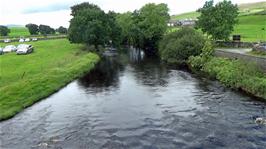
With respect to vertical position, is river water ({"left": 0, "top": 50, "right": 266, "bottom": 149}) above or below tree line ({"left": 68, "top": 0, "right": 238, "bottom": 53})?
below

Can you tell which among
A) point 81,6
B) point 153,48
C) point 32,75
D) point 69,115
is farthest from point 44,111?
point 81,6

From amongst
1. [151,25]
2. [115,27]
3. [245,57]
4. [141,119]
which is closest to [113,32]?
Result: [115,27]

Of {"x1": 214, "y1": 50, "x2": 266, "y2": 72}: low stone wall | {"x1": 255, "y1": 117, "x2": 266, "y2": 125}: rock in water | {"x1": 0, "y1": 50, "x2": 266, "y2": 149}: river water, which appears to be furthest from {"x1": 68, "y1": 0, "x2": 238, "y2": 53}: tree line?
{"x1": 255, "y1": 117, "x2": 266, "y2": 125}: rock in water

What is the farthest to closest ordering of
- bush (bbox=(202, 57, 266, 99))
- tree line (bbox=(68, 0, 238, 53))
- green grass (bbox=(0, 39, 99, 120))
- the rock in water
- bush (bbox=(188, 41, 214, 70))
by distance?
tree line (bbox=(68, 0, 238, 53)) → bush (bbox=(188, 41, 214, 70)) → bush (bbox=(202, 57, 266, 99)) → green grass (bbox=(0, 39, 99, 120)) → the rock in water

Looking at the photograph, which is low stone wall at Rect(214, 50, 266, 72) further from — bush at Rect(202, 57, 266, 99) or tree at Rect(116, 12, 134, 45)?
tree at Rect(116, 12, 134, 45)

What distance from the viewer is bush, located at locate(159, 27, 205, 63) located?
Result: 3127 inches

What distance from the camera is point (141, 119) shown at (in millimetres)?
34812

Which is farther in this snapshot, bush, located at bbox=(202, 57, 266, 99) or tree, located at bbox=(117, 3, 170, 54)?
tree, located at bbox=(117, 3, 170, 54)

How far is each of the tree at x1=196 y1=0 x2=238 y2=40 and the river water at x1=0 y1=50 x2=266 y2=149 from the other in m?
29.9

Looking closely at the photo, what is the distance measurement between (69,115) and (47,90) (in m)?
13.4

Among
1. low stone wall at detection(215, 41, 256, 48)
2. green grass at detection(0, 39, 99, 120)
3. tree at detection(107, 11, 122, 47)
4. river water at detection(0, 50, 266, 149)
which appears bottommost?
river water at detection(0, 50, 266, 149)

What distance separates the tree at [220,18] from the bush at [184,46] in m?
3.72

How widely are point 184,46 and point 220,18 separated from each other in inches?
425

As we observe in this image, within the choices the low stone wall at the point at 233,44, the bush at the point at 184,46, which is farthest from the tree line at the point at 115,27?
the low stone wall at the point at 233,44
